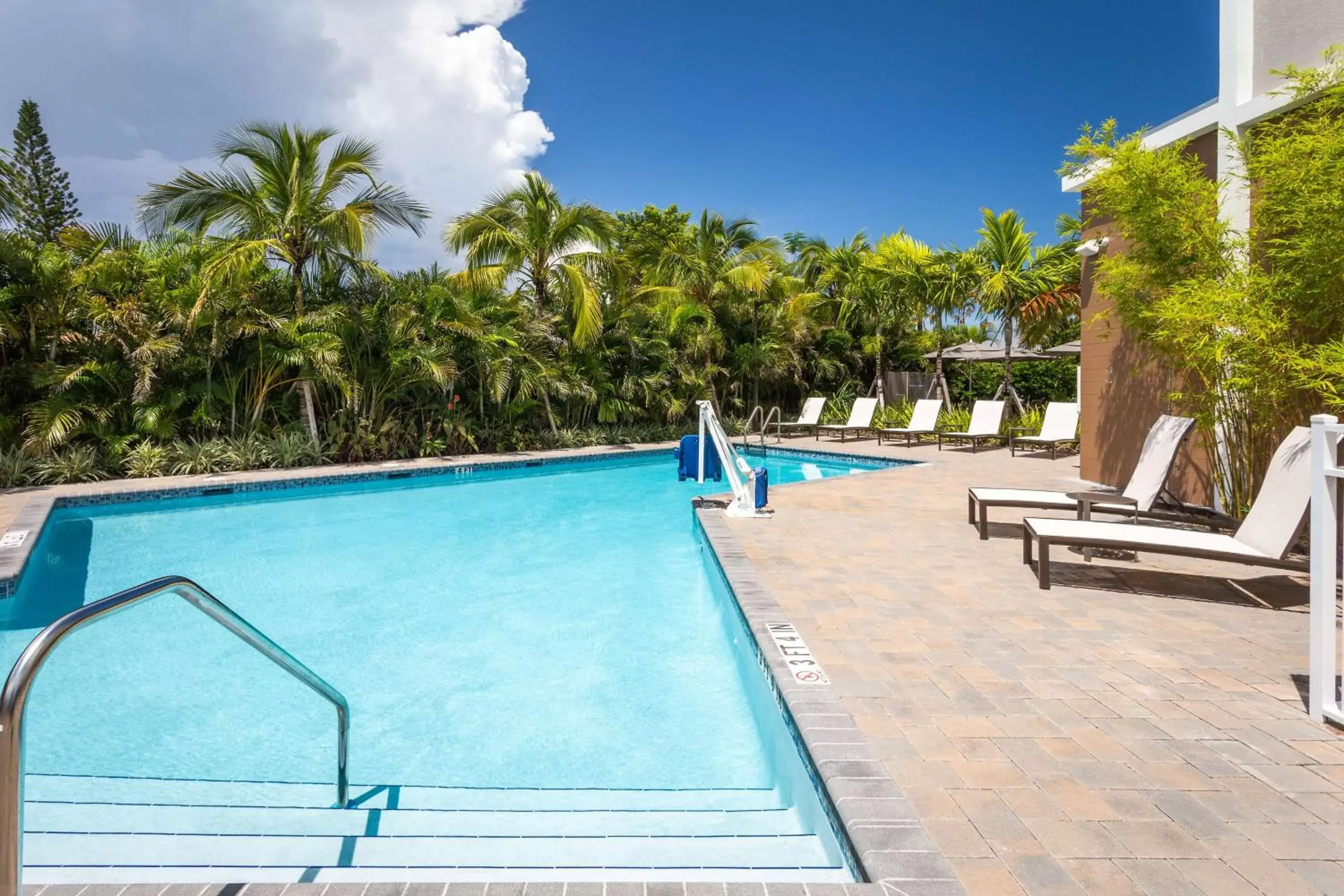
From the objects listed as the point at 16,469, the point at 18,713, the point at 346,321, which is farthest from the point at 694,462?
the point at 18,713

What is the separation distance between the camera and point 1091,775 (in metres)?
2.53

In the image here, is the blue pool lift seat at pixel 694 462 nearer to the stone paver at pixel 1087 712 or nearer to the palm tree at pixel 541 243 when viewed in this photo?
the palm tree at pixel 541 243

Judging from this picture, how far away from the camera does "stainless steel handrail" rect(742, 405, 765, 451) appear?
15.8 metres

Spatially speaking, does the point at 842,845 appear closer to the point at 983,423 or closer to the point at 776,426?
the point at 983,423

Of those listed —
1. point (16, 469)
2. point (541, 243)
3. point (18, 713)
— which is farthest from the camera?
point (541, 243)

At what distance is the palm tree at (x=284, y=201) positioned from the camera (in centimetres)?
1226

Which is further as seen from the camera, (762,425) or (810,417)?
(810,417)

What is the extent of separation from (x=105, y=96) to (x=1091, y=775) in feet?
78.5

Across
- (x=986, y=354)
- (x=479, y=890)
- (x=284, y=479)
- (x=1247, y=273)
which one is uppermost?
(x=986, y=354)

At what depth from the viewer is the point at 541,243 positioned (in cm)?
1553

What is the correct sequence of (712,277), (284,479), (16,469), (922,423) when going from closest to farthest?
(16,469) → (284,479) → (922,423) → (712,277)

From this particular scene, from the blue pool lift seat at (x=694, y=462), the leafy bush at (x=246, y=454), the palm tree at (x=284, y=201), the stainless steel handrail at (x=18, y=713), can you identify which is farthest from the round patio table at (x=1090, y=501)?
the leafy bush at (x=246, y=454)

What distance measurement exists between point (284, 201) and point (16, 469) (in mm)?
5791

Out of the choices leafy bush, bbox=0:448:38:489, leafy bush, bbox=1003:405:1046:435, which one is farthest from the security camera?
leafy bush, bbox=0:448:38:489
